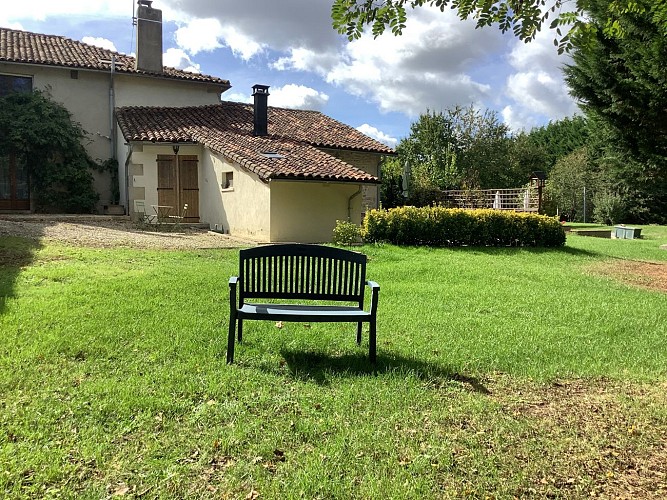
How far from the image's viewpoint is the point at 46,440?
3.01 meters

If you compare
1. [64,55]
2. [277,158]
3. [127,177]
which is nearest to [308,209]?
[277,158]

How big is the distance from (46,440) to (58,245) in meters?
→ 8.82

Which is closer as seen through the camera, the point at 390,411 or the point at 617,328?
the point at 390,411

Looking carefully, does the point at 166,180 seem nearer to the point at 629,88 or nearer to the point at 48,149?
the point at 48,149

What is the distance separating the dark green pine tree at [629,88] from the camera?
1031 cm

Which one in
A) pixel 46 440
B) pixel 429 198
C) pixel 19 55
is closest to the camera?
pixel 46 440

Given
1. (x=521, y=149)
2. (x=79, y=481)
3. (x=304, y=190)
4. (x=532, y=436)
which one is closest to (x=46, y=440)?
(x=79, y=481)

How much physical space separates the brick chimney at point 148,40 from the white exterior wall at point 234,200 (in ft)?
21.4

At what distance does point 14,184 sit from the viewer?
19438mm

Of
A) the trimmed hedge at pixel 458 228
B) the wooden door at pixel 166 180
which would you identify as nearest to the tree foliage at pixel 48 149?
the wooden door at pixel 166 180

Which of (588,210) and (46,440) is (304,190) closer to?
(46,440)

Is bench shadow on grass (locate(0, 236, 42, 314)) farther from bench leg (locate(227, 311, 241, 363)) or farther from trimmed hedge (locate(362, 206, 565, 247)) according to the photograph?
trimmed hedge (locate(362, 206, 565, 247))

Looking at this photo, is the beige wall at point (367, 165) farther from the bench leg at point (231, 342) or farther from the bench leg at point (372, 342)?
the bench leg at point (231, 342)

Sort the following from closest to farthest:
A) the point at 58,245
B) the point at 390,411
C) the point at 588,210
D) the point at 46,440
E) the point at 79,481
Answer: the point at 79,481, the point at 46,440, the point at 390,411, the point at 58,245, the point at 588,210
